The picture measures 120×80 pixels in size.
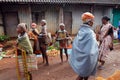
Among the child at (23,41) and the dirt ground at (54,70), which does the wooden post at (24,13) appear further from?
the child at (23,41)

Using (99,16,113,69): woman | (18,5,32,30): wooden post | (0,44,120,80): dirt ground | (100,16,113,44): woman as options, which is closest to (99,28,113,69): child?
(99,16,113,69): woman

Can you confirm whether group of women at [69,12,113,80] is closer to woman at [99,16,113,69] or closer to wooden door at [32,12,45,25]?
woman at [99,16,113,69]

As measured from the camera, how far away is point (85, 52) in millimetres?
3725

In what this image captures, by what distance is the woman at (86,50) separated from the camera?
372cm

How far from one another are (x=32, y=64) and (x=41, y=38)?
6.57ft

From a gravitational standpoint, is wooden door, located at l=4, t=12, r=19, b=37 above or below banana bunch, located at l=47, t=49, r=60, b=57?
above

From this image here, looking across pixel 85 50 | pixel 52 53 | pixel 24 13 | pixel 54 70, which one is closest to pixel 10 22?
pixel 24 13

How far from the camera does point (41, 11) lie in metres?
12.9

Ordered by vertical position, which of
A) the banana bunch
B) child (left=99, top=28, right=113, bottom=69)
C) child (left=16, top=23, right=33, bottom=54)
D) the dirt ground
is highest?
child (left=16, top=23, right=33, bottom=54)

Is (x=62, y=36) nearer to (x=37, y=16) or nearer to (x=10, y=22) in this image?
(x=10, y=22)

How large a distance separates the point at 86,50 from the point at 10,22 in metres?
9.29

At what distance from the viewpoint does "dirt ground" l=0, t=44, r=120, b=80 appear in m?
5.75

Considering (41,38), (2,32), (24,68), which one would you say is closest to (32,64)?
(24,68)

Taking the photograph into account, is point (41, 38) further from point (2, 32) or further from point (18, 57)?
point (2, 32)
